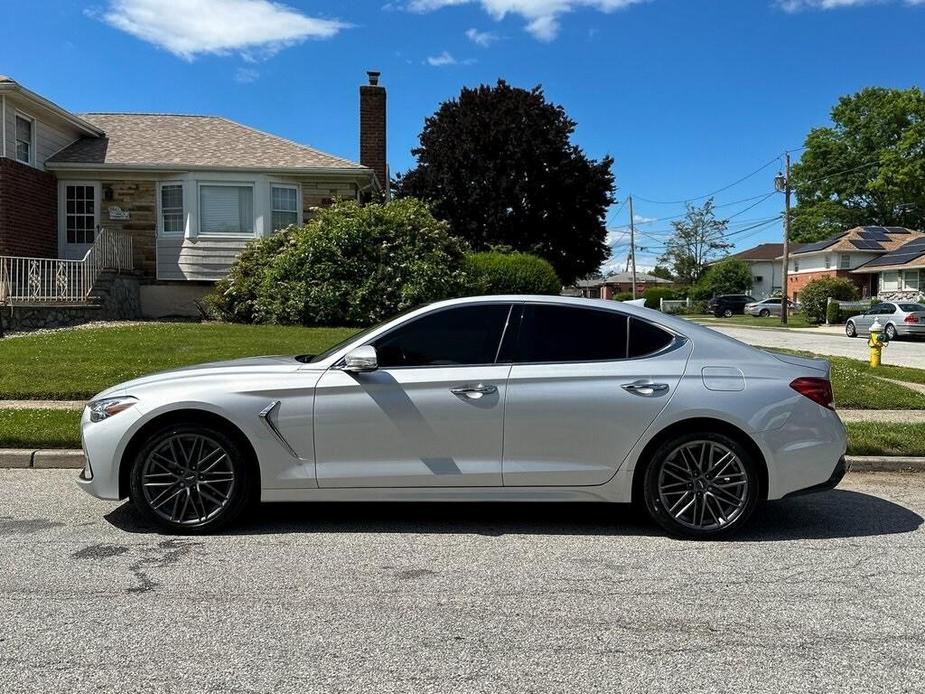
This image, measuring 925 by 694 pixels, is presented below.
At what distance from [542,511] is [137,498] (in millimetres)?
2779

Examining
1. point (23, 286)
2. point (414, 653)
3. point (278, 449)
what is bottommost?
point (414, 653)

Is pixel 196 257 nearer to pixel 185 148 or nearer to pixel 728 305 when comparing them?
pixel 185 148

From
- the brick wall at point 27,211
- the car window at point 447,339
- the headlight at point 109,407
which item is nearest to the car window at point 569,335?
the car window at point 447,339

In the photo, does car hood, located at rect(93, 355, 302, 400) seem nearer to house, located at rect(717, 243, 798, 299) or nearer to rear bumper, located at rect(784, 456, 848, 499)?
rear bumper, located at rect(784, 456, 848, 499)

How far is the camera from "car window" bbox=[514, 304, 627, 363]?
5.09m

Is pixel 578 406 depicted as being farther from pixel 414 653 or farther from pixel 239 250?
pixel 239 250

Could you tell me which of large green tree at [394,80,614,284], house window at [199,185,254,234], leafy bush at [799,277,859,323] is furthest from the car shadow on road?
leafy bush at [799,277,859,323]

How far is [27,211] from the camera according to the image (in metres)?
18.7

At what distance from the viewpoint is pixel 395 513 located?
18.5 feet

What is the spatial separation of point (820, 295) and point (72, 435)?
4166cm

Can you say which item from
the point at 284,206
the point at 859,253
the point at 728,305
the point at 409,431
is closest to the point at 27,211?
the point at 284,206

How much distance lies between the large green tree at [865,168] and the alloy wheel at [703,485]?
2776 inches

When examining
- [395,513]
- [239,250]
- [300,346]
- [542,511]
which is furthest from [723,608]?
[239,250]

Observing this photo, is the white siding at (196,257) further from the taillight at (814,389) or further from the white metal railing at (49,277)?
the taillight at (814,389)
